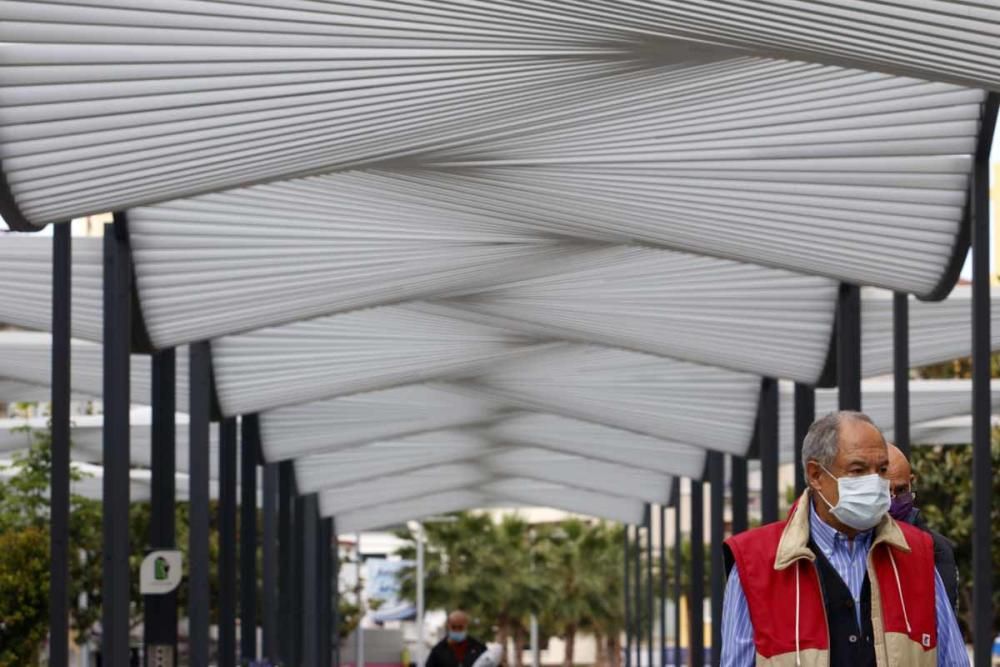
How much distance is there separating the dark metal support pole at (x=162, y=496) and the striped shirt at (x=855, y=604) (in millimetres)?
13316

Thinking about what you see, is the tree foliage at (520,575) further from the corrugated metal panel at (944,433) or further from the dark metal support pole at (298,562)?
the corrugated metal panel at (944,433)

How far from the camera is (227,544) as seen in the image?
83.8 feet

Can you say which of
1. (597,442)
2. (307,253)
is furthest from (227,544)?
(597,442)

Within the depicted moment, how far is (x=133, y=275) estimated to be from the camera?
18938 mm

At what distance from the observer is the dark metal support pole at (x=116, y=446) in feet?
54.3

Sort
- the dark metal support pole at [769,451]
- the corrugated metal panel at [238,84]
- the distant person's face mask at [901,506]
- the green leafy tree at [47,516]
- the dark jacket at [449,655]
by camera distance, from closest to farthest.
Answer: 1. the distant person's face mask at [901,506]
2. the corrugated metal panel at [238,84]
3. the dark jacket at [449,655]
4. the dark metal support pole at [769,451]
5. the green leafy tree at [47,516]

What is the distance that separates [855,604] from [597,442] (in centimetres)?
3230

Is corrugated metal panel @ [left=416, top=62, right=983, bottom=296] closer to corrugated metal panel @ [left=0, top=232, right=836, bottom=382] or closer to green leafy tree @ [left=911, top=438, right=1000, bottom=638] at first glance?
corrugated metal panel @ [left=0, top=232, right=836, bottom=382]

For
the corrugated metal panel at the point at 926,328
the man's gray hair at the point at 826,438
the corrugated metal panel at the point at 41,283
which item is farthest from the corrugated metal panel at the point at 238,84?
the corrugated metal panel at the point at 926,328

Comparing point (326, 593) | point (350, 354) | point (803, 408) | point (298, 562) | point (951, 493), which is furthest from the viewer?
point (326, 593)

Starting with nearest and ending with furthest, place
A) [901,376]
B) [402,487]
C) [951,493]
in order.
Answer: [901,376] → [951,493] → [402,487]

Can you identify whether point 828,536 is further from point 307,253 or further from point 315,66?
point 307,253

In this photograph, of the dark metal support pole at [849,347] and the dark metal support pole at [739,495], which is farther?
the dark metal support pole at [739,495]

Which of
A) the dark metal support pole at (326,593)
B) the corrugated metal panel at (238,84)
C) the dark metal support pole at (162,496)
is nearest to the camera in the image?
the corrugated metal panel at (238,84)
